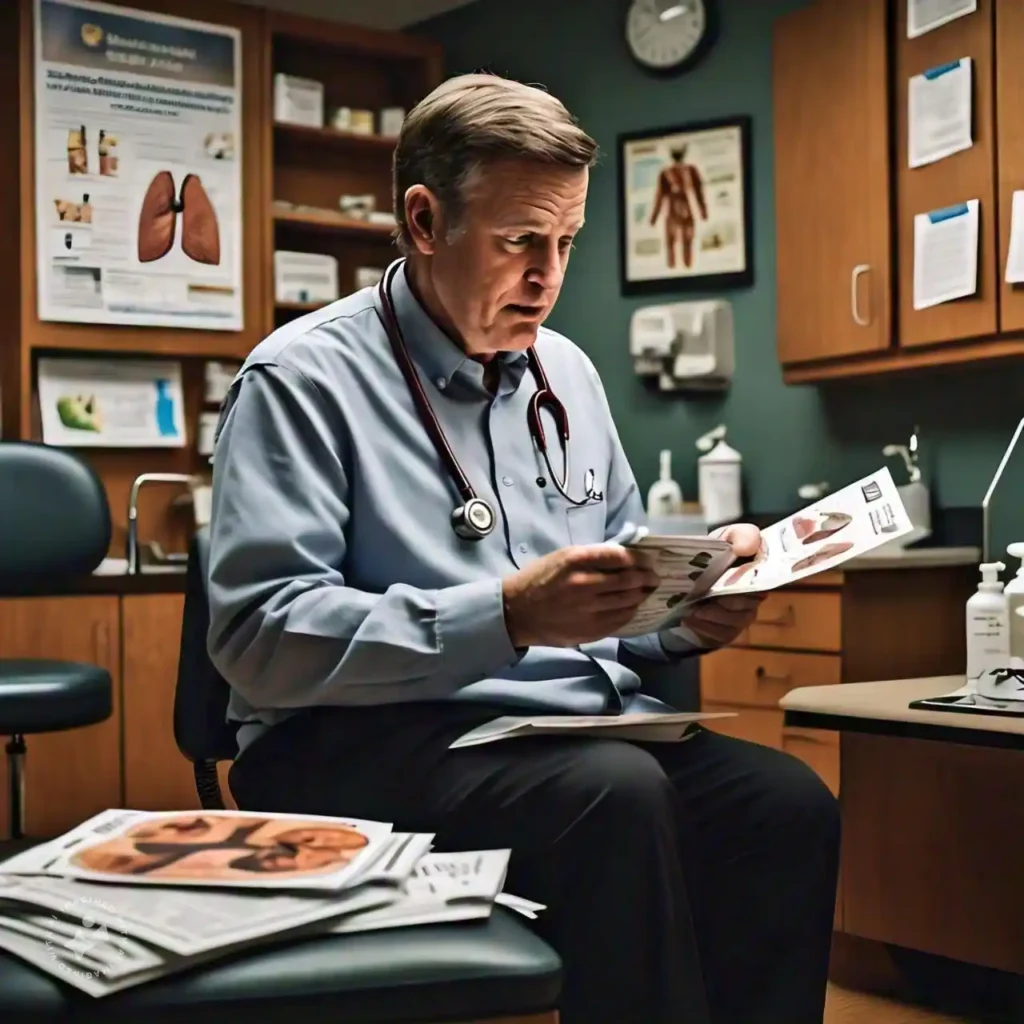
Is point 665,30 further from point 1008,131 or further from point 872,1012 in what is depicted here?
point 872,1012

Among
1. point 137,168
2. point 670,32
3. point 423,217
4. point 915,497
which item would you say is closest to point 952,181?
point 915,497

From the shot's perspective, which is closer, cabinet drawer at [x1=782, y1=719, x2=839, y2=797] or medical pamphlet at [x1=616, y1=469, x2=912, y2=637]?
medical pamphlet at [x1=616, y1=469, x2=912, y2=637]

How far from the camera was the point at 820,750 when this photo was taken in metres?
2.87

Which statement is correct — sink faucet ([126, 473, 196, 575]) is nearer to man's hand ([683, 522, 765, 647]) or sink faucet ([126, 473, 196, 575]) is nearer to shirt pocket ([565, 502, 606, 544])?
shirt pocket ([565, 502, 606, 544])

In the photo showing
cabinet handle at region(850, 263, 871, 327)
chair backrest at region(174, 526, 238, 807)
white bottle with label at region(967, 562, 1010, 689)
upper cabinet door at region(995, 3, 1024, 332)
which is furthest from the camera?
cabinet handle at region(850, 263, 871, 327)

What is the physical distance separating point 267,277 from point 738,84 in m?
1.50

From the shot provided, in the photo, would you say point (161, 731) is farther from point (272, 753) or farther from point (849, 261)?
point (272, 753)

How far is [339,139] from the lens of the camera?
14.5 ft

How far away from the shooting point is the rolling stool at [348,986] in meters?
0.91

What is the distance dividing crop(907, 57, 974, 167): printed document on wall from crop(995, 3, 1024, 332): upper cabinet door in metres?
0.07

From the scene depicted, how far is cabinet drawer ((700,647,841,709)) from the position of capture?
296 centimetres


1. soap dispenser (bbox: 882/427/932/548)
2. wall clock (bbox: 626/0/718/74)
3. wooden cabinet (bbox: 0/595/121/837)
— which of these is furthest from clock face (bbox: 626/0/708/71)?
wooden cabinet (bbox: 0/595/121/837)

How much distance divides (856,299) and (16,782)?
2.18 meters

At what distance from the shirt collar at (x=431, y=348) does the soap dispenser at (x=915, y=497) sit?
1.90 meters
